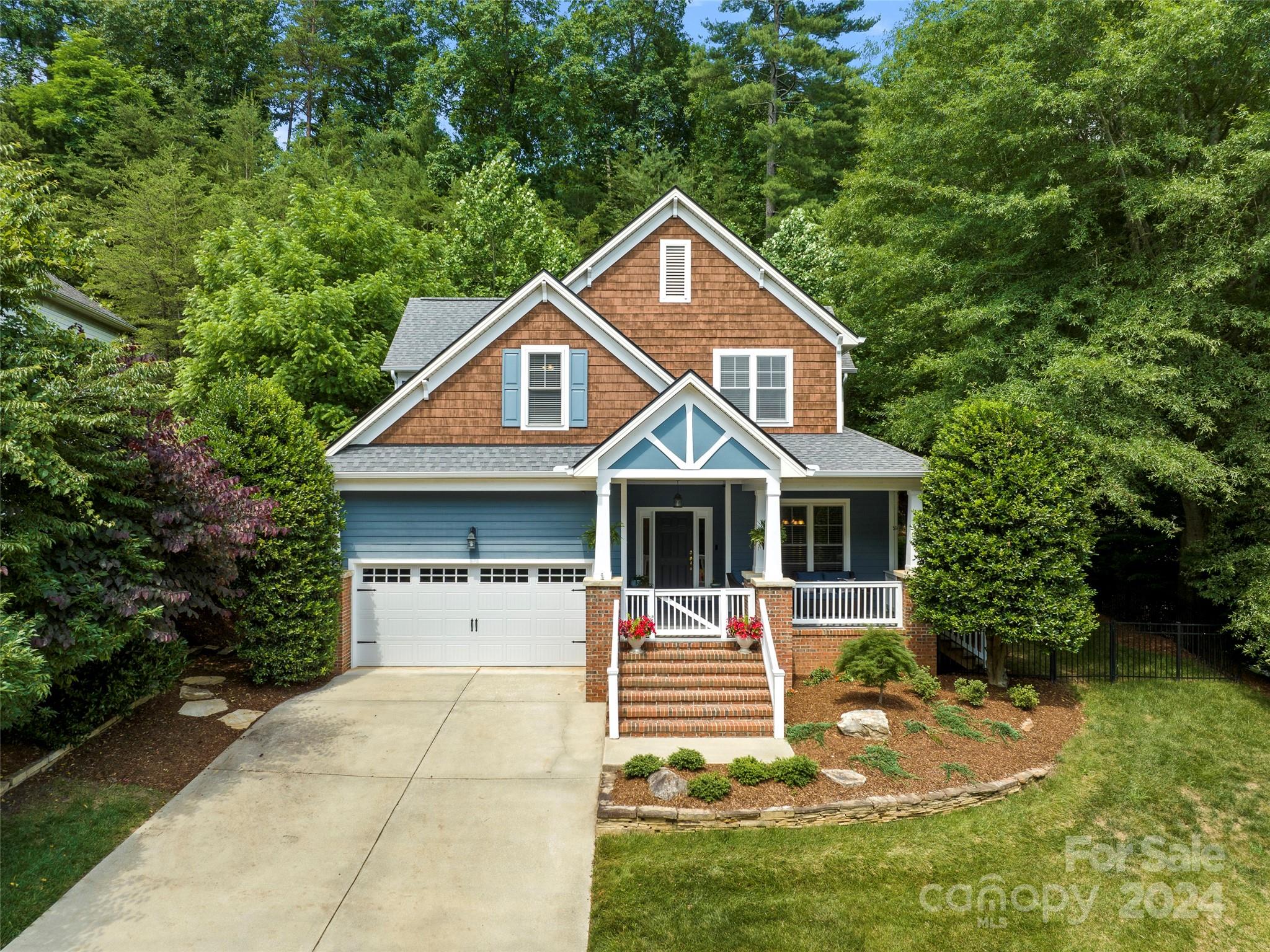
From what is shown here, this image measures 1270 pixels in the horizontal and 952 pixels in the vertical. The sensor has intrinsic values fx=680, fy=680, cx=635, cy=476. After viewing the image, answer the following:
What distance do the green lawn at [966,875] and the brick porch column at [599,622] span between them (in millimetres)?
3633

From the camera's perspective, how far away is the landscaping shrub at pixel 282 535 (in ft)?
35.1

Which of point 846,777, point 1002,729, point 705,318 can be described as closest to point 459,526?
point 705,318

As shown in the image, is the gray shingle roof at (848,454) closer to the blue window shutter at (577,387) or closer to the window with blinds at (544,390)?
the blue window shutter at (577,387)

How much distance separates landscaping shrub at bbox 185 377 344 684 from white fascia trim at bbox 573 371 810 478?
173 inches

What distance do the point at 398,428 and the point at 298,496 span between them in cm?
300

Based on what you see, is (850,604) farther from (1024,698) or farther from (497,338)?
(497,338)

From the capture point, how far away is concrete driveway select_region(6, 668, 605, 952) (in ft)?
19.0

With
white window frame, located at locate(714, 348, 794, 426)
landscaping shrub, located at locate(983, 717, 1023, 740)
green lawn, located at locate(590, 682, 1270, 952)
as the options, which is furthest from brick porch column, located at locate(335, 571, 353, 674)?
landscaping shrub, located at locate(983, 717, 1023, 740)

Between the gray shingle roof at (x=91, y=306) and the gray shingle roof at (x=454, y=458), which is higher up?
the gray shingle roof at (x=91, y=306)

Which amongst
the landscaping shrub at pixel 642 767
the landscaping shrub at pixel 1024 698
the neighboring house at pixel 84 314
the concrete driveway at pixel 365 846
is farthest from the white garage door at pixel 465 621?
the neighboring house at pixel 84 314

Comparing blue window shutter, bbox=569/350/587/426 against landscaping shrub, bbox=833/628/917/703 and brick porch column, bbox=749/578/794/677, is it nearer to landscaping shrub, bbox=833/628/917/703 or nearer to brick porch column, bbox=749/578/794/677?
brick porch column, bbox=749/578/794/677

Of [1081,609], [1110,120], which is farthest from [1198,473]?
[1110,120]

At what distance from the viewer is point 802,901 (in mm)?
6391

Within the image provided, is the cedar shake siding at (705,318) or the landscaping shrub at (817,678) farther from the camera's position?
the cedar shake siding at (705,318)
